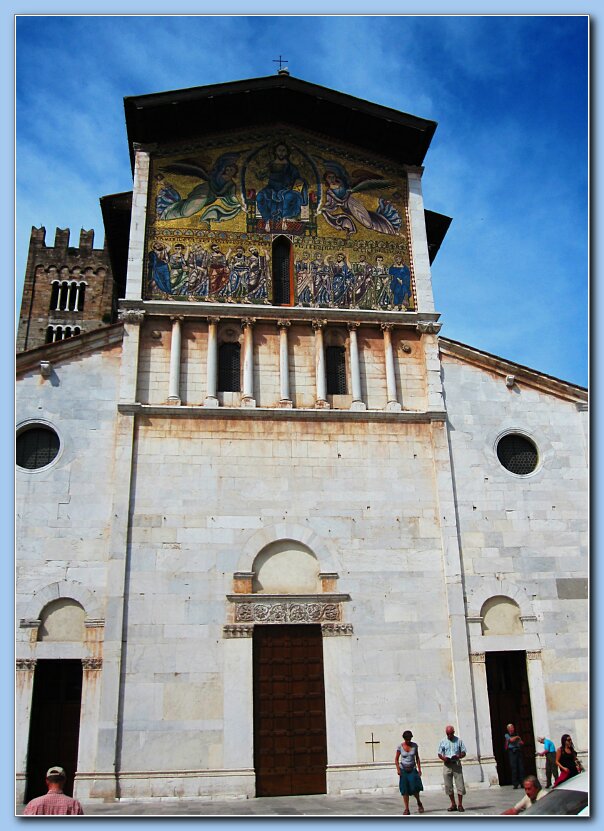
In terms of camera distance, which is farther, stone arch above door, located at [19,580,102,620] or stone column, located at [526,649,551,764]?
stone column, located at [526,649,551,764]

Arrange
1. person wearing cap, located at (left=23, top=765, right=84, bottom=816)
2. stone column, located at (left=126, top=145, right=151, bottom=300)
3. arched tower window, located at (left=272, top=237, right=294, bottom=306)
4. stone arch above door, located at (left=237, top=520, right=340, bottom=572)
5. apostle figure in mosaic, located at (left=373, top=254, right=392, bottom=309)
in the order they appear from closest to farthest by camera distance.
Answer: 1. person wearing cap, located at (left=23, top=765, right=84, bottom=816)
2. stone arch above door, located at (left=237, top=520, right=340, bottom=572)
3. stone column, located at (left=126, top=145, right=151, bottom=300)
4. arched tower window, located at (left=272, top=237, right=294, bottom=306)
5. apostle figure in mosaic, located at (left=373, top=254, right=392, bottom=309)

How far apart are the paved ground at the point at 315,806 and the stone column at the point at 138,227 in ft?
31.9

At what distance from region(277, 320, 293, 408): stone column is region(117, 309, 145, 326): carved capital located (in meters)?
2.93

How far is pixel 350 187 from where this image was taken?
1844 cm

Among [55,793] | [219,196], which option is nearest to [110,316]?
[219,196]

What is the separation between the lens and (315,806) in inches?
481

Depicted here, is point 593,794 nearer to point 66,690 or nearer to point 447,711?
point 447,711

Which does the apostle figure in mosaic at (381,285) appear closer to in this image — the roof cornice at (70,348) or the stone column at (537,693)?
the roof cornice at (70,348)

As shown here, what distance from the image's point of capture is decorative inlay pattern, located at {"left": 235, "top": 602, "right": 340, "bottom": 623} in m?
14.3

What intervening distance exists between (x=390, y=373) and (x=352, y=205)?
14.8ft

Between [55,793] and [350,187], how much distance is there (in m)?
14.7

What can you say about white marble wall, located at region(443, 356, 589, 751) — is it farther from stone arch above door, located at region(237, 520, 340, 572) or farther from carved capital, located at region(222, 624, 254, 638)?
carved capital, located at region(222, 624, 254, 638)

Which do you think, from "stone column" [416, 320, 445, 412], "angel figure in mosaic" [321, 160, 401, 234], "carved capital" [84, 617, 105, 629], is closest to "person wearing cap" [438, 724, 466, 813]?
"carved capital" [84, 617, 105, 629]

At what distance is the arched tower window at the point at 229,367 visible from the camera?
16.2 m
